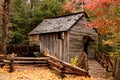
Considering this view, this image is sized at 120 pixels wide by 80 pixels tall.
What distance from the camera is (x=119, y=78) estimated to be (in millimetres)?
11688

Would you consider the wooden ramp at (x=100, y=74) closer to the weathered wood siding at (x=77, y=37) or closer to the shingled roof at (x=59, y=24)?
the weathered wood siding at (x=77, y=37)

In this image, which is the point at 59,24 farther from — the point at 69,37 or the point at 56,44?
the point at 69,37

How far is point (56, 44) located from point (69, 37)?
240 cm

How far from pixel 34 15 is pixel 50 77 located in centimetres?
2573

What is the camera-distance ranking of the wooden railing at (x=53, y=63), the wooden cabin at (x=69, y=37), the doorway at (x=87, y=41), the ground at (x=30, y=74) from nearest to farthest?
the ground at (x=30, y=74), the wooden railing at (x=53, y=63), the wooden cabin at (x=69, y=37), the doorway at (x=87, y=41)

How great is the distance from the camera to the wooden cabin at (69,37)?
85.3 ft

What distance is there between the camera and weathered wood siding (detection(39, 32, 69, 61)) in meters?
26.1

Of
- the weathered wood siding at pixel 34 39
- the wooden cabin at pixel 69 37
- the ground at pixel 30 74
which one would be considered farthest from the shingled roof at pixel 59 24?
the ground at pixel 30 74

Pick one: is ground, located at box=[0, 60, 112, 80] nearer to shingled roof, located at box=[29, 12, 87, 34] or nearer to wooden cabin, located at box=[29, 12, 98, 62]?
wooden cabin, located at box=[29, 12, 98, 62]

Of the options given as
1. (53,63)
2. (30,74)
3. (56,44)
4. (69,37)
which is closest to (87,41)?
(69,37)

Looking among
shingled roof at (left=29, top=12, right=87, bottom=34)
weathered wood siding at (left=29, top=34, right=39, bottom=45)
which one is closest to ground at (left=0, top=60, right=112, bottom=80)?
shingled roof at (left=29, top=12, right=87, bottom=34)

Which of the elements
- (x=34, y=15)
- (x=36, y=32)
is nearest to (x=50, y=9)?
(x=34, y=15)

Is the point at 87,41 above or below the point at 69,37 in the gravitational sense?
below

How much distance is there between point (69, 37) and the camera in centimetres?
2578
